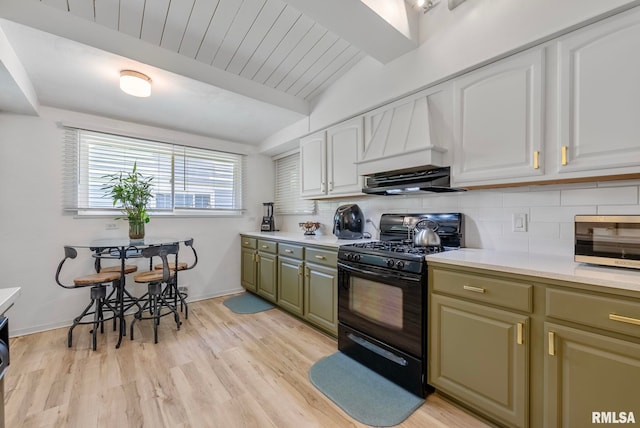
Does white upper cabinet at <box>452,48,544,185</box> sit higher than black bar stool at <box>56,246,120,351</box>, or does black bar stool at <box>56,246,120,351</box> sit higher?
white upper cabinet at <box>452,48,544,185</box>

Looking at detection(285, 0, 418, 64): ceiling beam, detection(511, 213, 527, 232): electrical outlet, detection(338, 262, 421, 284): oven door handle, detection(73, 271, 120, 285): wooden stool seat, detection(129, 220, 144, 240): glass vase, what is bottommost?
detection(73, 271, 120, 285): wooden stool seat

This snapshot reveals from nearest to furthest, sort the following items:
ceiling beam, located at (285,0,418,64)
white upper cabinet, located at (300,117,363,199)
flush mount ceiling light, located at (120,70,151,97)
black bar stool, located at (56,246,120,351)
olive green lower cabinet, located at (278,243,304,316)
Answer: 1. ceiling beam, located at (285,0,418,64)
2. flush mount ceiling light, located at (120,70,151,97)
3. black bar stool, located at (56,246,120,351)
4. white upper cabinet, located at (300,117,363,199)
5. olive green lower cabinet, located at (278,243,304,316)

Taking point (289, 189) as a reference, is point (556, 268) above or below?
below

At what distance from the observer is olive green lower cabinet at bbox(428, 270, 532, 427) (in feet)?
4.48

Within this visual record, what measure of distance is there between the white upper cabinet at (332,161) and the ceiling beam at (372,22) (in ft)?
2.20

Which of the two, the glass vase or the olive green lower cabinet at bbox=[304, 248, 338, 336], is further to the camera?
the glass vase

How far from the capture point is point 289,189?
14.0 ft

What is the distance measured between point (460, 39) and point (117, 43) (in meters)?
2.45

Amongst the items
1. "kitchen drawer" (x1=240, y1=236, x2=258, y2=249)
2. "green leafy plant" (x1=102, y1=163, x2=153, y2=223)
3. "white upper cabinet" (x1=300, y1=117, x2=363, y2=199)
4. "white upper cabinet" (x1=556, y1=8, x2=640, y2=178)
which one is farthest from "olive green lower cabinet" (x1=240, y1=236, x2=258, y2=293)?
"white upper cabinet" (x1=556, y1=8, x2=640, y2=178)

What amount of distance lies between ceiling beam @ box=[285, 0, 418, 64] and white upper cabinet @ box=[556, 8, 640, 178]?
1.02 meters

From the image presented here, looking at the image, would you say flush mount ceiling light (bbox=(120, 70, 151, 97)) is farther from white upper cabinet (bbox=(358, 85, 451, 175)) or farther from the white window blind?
the white window blind

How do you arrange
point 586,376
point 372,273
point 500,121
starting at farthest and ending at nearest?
1. point 372,273
2. point 500,121
3. point 586,376

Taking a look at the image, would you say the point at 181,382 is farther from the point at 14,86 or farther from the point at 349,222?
the point at 14,86

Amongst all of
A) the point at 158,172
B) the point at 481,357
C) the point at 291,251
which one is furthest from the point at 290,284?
the point at 158,172
